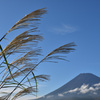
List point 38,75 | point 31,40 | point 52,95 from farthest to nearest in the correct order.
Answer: point 52,95
point 38,75
point 31,40

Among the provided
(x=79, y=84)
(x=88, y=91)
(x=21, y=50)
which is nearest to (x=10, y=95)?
(x=21, y=50)

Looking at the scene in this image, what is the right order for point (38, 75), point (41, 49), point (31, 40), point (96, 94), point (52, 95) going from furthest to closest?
point (52, 95) → point (96, 94) → point (38, 75) → point (41, 49) → point (31, 40)

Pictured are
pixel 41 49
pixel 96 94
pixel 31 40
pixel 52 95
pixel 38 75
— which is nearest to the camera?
pixel 31 40

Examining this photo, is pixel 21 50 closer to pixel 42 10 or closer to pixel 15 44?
pixel 15 44

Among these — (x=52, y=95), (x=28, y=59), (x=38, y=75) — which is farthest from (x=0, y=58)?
(x=52, y=95)

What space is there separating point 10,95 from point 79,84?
13182 centimetres

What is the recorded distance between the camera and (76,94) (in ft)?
472

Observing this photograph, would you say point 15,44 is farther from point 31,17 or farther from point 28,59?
point 28,59

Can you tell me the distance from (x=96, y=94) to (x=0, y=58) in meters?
148

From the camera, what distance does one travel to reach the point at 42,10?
1.37 metres

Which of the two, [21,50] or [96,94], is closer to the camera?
[21,50]

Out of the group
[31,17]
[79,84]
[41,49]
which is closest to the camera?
[31,17]

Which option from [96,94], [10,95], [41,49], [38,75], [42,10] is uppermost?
[96,94]

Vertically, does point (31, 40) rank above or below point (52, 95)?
below
